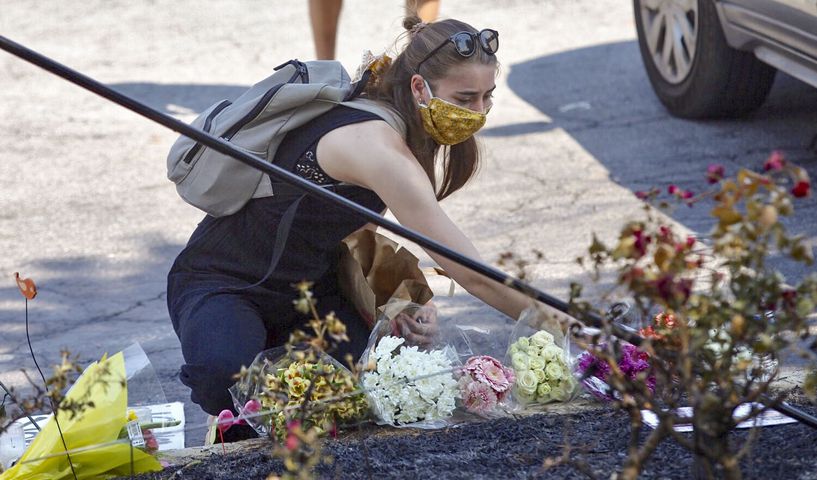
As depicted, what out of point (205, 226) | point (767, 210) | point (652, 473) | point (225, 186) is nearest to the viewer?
point (767, 210)

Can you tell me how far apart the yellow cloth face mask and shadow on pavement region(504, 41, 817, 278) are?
5.26ft

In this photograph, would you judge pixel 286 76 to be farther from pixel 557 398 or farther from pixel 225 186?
pixel 557 398

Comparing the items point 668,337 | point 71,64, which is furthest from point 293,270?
point 71,64

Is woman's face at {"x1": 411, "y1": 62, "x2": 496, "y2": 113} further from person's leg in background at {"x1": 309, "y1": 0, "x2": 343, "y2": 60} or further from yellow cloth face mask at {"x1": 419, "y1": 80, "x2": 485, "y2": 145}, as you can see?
person's leg in background at {"x1": 309, "y1": 0, "x2": 343, "y2": 60}

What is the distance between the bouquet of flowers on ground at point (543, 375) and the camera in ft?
8.39

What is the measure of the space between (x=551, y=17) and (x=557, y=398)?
6.03 metres

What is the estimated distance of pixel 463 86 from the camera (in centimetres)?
288

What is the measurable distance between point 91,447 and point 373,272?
1.10 m

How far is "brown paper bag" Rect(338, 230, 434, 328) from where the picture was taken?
10.1ft

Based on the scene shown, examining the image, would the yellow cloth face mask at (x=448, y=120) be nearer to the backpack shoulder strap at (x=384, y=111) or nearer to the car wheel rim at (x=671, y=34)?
the backpack shoulder strap at (x=384, y=111)

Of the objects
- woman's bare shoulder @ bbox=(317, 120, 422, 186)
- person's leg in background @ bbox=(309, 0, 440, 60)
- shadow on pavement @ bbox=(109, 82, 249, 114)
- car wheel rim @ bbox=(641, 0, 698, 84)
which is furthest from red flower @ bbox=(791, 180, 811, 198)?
shadow on pavement @ bbox=(109, 82, 249, 114)

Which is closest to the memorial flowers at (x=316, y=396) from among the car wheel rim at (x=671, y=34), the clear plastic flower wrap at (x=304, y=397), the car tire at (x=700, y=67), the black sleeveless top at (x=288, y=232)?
the clear plastic flower wrap at (x=304, y=397)

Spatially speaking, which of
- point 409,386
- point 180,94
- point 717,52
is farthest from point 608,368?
point 180,94

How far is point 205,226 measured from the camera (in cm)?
312
